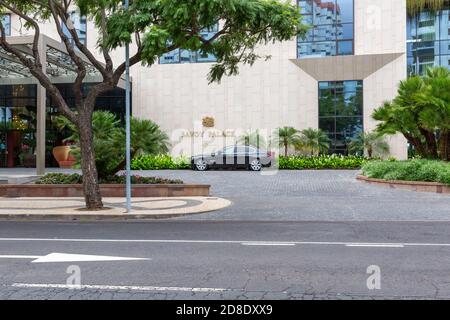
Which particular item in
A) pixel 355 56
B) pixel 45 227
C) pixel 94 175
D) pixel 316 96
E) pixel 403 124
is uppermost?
pixel 355 56

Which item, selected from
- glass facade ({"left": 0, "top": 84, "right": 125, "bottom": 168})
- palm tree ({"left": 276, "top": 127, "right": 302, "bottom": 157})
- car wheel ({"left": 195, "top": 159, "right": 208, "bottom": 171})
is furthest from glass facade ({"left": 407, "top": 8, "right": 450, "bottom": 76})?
glass facade ({"left": 0, "top": 84, "right": 125, "bottom": 168})

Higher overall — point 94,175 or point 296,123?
point 296,123

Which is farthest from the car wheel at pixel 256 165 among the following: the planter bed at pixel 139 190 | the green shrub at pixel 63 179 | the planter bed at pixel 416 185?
the green shrub at pixel 63 179

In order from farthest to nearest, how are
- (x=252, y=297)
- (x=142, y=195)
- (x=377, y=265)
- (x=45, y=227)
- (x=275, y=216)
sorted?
(x=142, y=195), (x=275, y=216), (x=45, y=227), (x=377, y=265), (x=252, y=297)

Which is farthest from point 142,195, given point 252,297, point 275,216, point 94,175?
point 252,297

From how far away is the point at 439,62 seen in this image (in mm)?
37375

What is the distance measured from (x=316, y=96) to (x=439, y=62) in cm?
993

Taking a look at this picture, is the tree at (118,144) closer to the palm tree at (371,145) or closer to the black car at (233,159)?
the black car at (233,159)

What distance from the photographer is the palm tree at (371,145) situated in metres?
32.3

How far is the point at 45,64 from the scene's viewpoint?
2427cm

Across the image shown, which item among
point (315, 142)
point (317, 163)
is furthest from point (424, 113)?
point (315, 142)

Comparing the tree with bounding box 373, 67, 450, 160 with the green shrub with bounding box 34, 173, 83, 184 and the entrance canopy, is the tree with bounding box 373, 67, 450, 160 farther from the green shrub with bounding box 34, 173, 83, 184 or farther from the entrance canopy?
the entrance canopy

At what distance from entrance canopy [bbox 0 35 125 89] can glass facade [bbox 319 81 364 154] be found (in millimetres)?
13192

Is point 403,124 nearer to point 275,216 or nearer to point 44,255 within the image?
point 275,216
